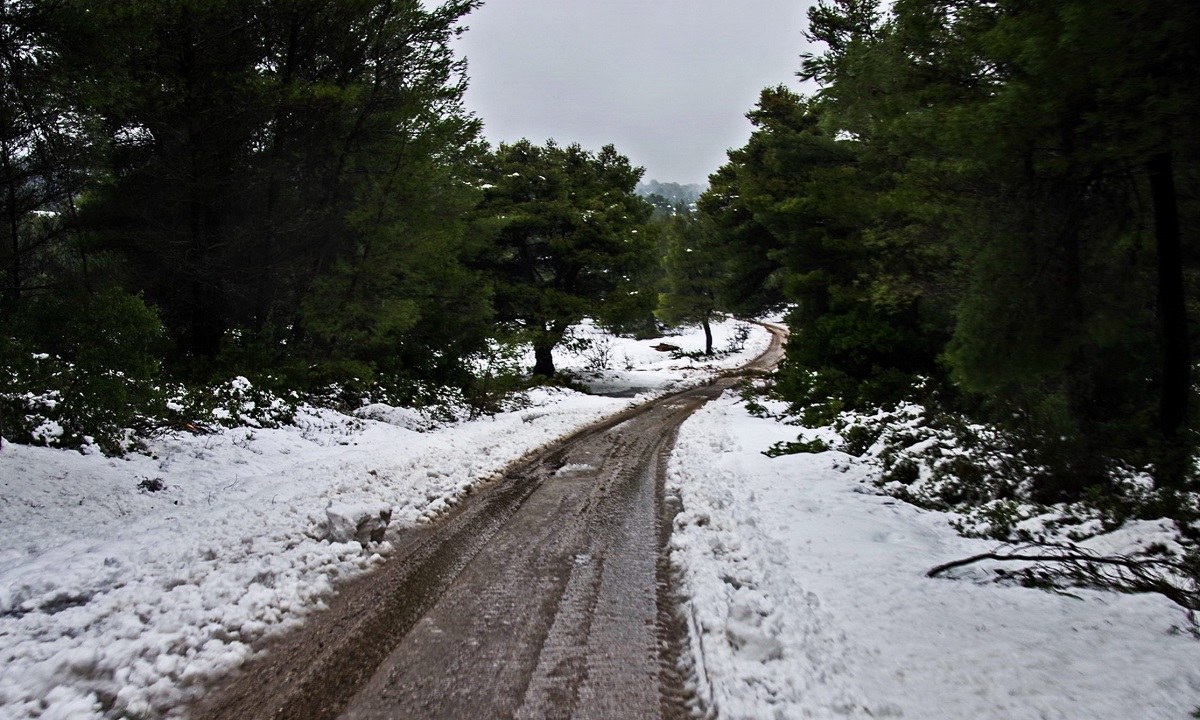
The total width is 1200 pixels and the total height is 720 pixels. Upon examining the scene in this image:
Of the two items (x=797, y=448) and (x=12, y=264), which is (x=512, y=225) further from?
(x=12, y=264)

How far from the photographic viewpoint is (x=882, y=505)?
6.71 metres

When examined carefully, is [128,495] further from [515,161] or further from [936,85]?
[515,161]

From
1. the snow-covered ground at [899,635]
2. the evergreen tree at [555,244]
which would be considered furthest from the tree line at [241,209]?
the snow-covered ground at [899,635]

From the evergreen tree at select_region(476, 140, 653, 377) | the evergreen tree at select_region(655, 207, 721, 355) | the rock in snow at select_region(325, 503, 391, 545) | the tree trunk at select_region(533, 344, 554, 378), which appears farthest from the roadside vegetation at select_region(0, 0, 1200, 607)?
the evergreen tree at select_region(655, 207, 721, 355)

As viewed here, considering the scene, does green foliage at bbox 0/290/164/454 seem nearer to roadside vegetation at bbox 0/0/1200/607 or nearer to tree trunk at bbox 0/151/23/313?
roadside vegetation at bbox 0/0/1200/607

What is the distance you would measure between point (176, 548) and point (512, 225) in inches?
733

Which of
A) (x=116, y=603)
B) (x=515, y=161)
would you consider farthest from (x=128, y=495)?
(x=515, y=161)

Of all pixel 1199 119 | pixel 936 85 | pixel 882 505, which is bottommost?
pixel 882 505

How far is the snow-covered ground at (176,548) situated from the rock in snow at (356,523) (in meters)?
0.10

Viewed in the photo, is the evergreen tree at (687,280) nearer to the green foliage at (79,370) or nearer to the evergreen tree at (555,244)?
the evergreen tree at (555,244)

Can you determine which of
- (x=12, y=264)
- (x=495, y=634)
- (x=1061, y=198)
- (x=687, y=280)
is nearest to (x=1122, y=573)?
(x=1061, y=198)

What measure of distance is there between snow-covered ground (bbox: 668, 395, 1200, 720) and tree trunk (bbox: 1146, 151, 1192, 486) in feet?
7.21

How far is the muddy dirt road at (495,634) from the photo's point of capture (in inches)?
124

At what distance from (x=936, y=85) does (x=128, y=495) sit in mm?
9549
